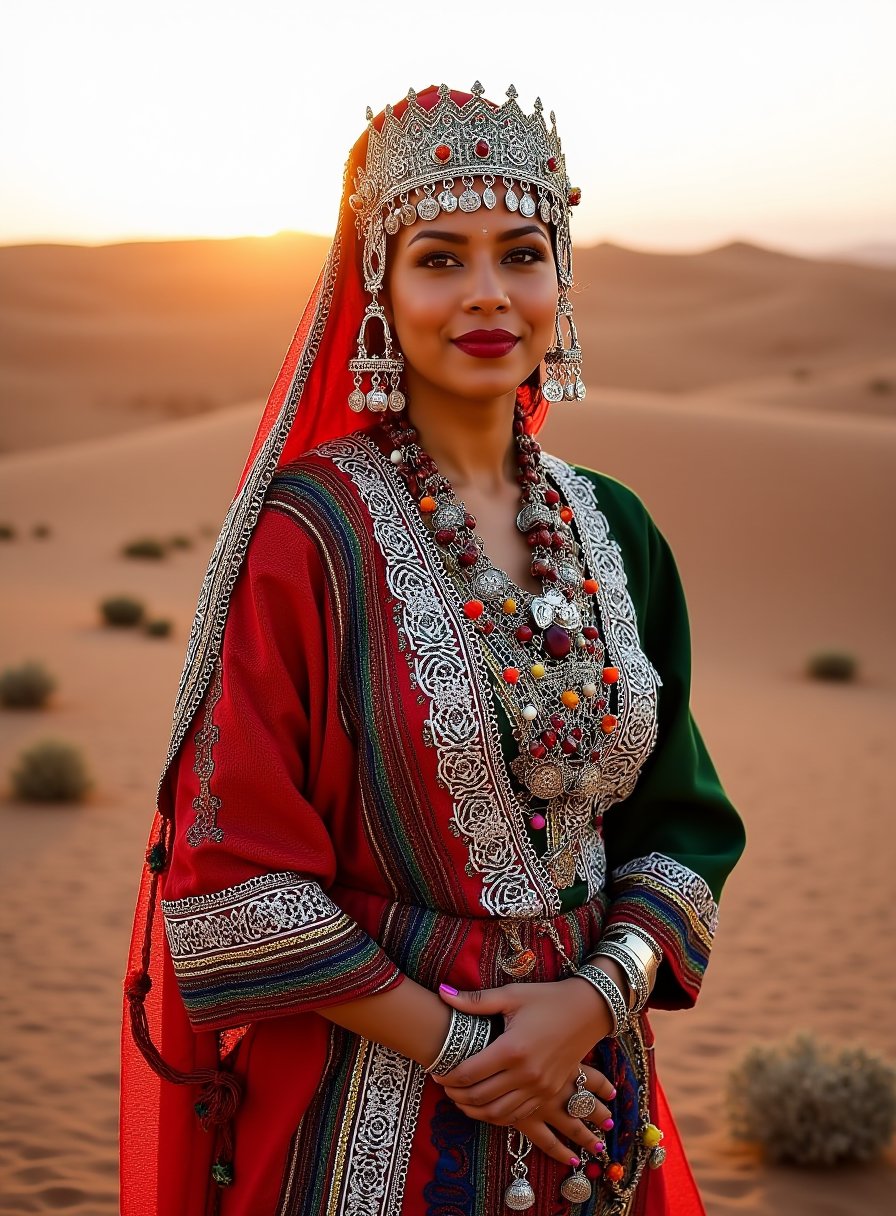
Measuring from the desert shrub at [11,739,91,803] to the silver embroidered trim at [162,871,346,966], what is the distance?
735cm

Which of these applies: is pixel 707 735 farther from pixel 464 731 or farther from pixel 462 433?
pixel 464 731

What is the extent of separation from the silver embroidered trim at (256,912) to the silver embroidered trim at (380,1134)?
11.2 inches

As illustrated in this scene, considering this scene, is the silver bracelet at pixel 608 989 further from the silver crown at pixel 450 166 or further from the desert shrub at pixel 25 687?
the desert shrub at pixel 25 687

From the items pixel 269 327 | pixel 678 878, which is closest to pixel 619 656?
pixel 678 878

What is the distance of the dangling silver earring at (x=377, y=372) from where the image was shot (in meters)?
2.27

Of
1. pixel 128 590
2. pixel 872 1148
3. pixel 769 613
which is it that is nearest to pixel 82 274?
pixel 128 590

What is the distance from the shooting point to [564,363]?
253 cm

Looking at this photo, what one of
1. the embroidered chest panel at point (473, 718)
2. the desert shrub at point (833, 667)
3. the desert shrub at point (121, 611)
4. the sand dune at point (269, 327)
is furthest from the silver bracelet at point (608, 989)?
the sand dune at point (269, 327)

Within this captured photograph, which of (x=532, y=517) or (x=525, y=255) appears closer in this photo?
(x=525, y=255)

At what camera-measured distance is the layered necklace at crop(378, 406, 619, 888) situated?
2158 mm

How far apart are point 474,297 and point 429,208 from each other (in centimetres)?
19

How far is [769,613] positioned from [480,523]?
1628 centimetres

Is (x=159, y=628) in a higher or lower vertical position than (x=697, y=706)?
higher

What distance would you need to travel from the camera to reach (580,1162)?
2.17 metres
